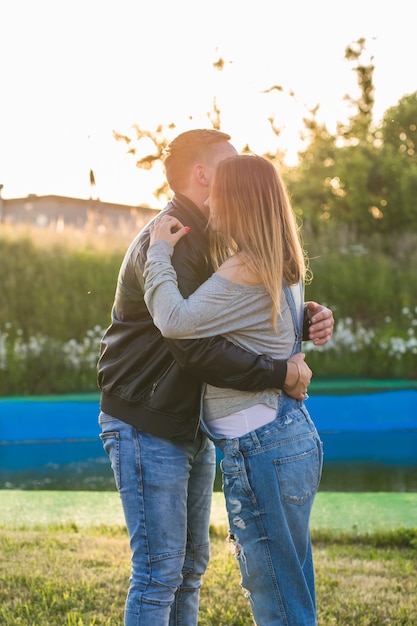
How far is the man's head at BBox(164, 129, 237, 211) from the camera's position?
2.13m

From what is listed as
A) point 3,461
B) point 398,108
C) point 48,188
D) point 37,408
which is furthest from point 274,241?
point 398,108

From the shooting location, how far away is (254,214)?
6.09ft

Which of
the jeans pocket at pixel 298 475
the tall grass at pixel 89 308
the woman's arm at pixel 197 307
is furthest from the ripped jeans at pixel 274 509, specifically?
the tall grass at pixel 89 308

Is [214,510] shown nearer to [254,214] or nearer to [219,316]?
[219,316]

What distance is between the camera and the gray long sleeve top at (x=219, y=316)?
6.08ft

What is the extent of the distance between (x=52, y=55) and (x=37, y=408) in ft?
16.1

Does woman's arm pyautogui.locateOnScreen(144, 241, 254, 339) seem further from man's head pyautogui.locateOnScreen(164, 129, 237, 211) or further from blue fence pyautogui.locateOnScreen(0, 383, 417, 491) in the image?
blue fence pyautogui.locateOnScreen(0, 383, 417, 491)

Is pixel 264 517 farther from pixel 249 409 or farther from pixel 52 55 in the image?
pixel 52 55

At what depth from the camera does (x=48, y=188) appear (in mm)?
12859

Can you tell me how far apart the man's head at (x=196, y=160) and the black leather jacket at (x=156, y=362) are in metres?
0.04

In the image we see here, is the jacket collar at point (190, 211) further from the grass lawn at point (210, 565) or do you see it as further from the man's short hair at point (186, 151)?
the grass lawn at point (210, 565)

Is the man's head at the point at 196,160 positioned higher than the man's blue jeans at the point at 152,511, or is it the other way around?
the man's head at the point at 196,160

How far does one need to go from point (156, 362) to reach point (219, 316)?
243 mm

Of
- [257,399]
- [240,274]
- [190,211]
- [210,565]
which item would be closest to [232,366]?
[257,399]
